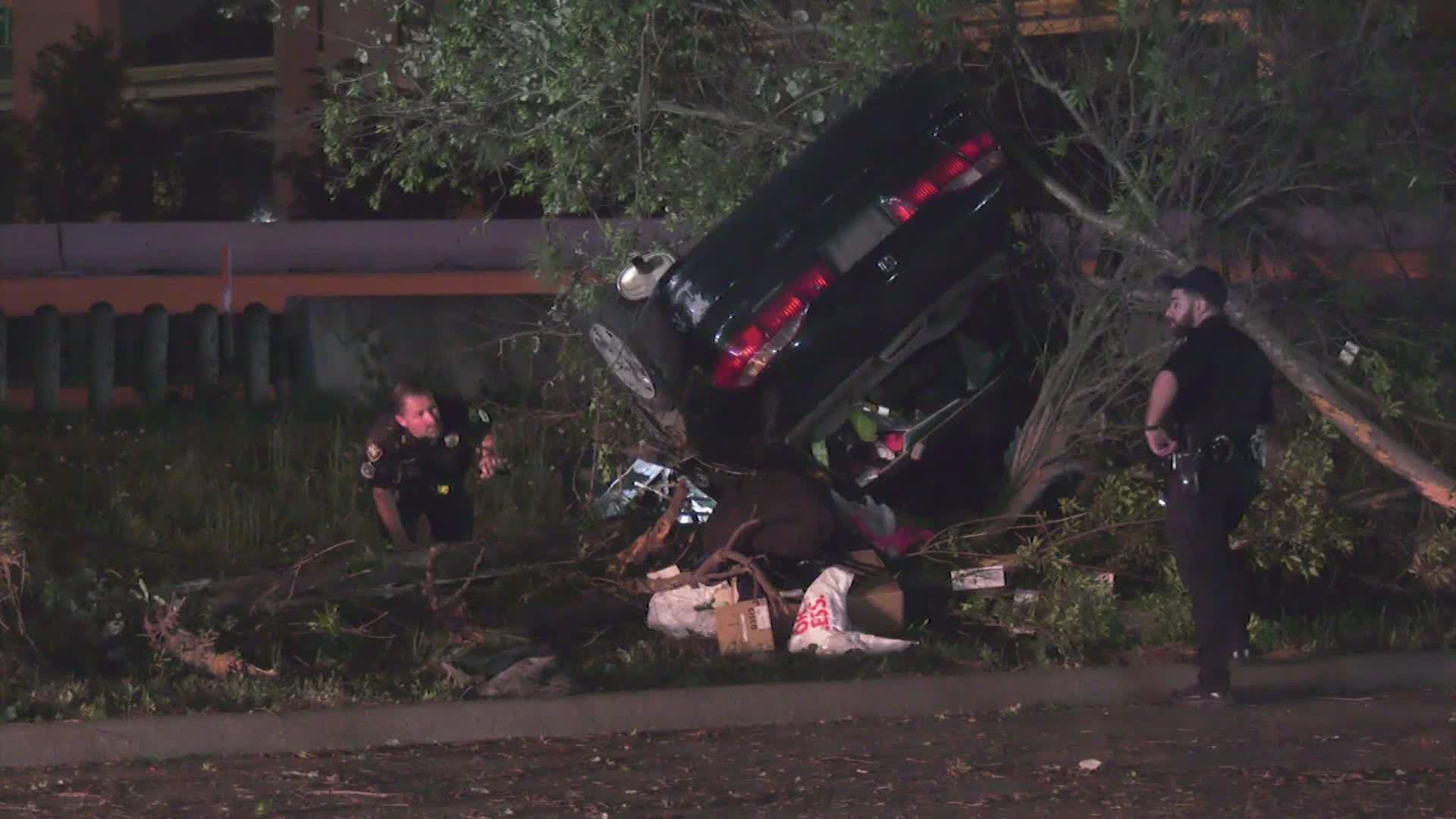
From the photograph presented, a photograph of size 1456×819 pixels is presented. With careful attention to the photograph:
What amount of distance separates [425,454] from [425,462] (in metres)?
0.05

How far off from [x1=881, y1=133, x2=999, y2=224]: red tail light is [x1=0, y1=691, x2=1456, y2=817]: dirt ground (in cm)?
210

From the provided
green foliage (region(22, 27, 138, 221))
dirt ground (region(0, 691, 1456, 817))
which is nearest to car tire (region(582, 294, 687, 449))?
dirt ground (region(0, 691, 1456, 817))

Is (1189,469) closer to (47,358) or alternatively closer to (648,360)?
(648,360)

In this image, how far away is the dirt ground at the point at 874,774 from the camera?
18.1ft

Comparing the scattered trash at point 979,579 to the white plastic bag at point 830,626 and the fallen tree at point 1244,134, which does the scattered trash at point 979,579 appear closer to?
the white plastic bag at point 830,626

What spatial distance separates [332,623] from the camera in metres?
7.26

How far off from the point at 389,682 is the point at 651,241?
9.23 ft

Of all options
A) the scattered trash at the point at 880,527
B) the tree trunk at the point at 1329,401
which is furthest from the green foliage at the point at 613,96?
the scattered trash at the point at 880,527

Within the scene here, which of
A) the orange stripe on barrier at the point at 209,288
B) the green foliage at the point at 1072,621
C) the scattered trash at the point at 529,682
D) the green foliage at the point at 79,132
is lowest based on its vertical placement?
the scattered trash at the point at 529,682

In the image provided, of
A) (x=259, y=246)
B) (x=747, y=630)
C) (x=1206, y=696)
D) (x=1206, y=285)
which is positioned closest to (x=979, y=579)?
(x=747, y=630)

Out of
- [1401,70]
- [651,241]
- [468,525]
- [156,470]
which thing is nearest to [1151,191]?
[1401,70]

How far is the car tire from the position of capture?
24.1 ft

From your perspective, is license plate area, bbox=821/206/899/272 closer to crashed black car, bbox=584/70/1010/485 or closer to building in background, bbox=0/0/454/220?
crashed black car, bbox=584/70/1010/485

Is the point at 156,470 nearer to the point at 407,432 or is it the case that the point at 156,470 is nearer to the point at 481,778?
the point at 407,432
